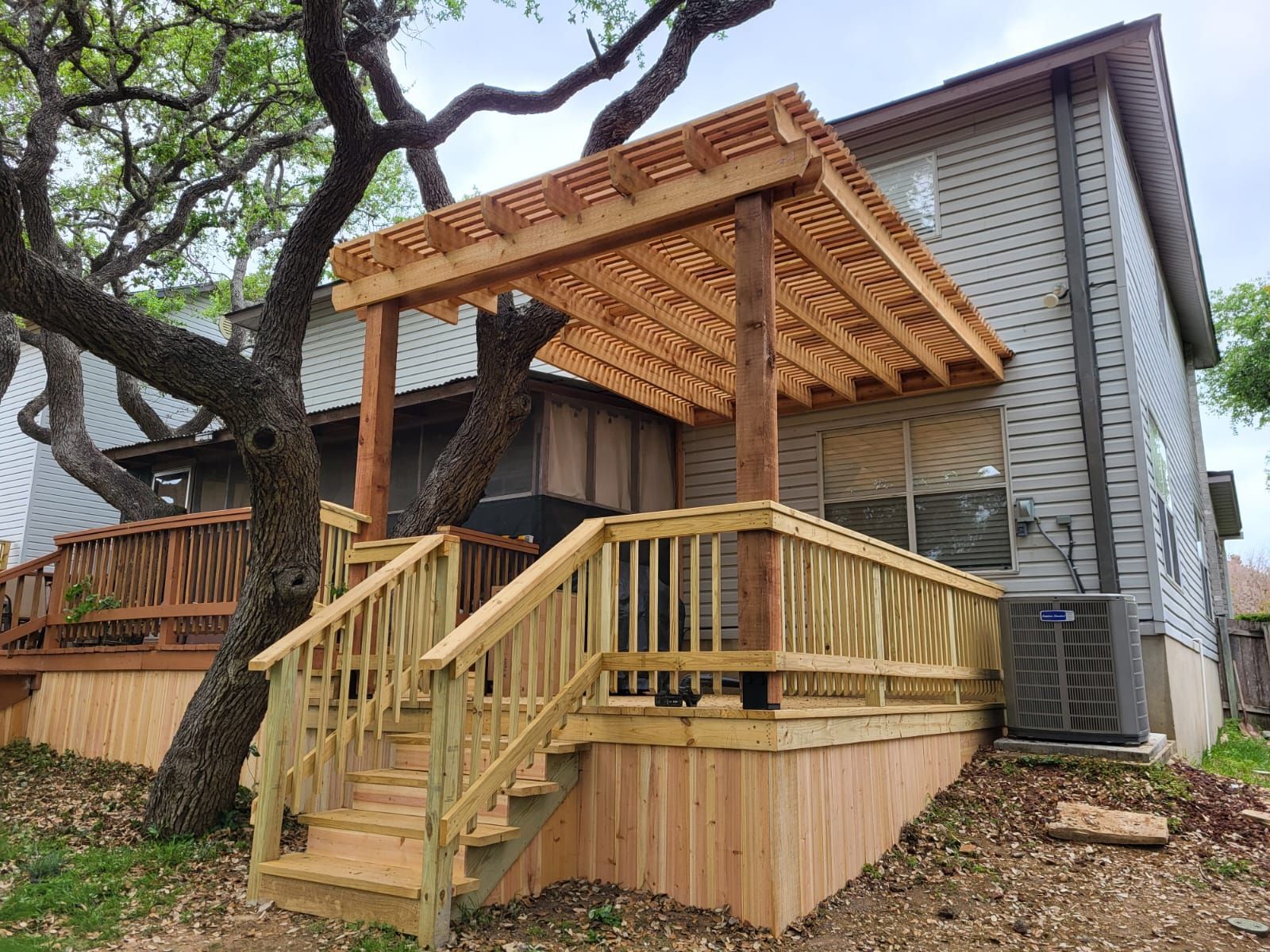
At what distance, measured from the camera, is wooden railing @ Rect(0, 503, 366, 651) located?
23.5 feet

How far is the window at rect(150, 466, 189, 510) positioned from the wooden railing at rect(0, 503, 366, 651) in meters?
4.27

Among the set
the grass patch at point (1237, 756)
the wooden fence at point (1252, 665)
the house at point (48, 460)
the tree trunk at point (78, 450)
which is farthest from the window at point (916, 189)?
the house at point (48, 460)

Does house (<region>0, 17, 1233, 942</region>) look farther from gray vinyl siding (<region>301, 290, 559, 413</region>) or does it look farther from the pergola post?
gray vinyl siding (<region>301, 290, 559, 413</region>)

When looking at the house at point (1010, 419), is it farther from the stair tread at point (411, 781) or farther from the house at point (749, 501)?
the stair tread at point (411, 781)

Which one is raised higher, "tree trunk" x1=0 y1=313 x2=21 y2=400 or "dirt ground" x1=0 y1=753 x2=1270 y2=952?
"tree trunk" x1=0 y1=313 x2=21 y2=400

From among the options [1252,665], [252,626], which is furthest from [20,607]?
[1252,665]

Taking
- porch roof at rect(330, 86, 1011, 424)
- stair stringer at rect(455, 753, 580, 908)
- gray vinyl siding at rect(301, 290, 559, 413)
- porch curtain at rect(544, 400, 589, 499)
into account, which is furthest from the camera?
gray vinyl siding at rect(301, 290, 559, 413)

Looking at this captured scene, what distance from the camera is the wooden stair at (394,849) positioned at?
3.99m

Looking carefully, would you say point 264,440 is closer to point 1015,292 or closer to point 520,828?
point 520,828

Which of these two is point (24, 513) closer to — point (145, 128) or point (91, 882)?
point (145, 128)

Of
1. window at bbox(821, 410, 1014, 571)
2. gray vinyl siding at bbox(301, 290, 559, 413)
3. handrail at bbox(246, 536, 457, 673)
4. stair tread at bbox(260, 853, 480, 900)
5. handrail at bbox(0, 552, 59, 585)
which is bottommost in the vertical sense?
stair tread at bbox(260, 853, 480, 900)

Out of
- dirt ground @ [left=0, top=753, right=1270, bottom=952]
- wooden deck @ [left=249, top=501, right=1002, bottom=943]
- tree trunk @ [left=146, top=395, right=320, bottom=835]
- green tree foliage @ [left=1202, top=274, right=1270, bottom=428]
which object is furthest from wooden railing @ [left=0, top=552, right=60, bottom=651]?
green tree foliage @ [left=1202, top=274, right=1270, bottom=428]

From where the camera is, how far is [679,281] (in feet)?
21.6

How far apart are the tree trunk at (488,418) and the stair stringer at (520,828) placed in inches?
122
